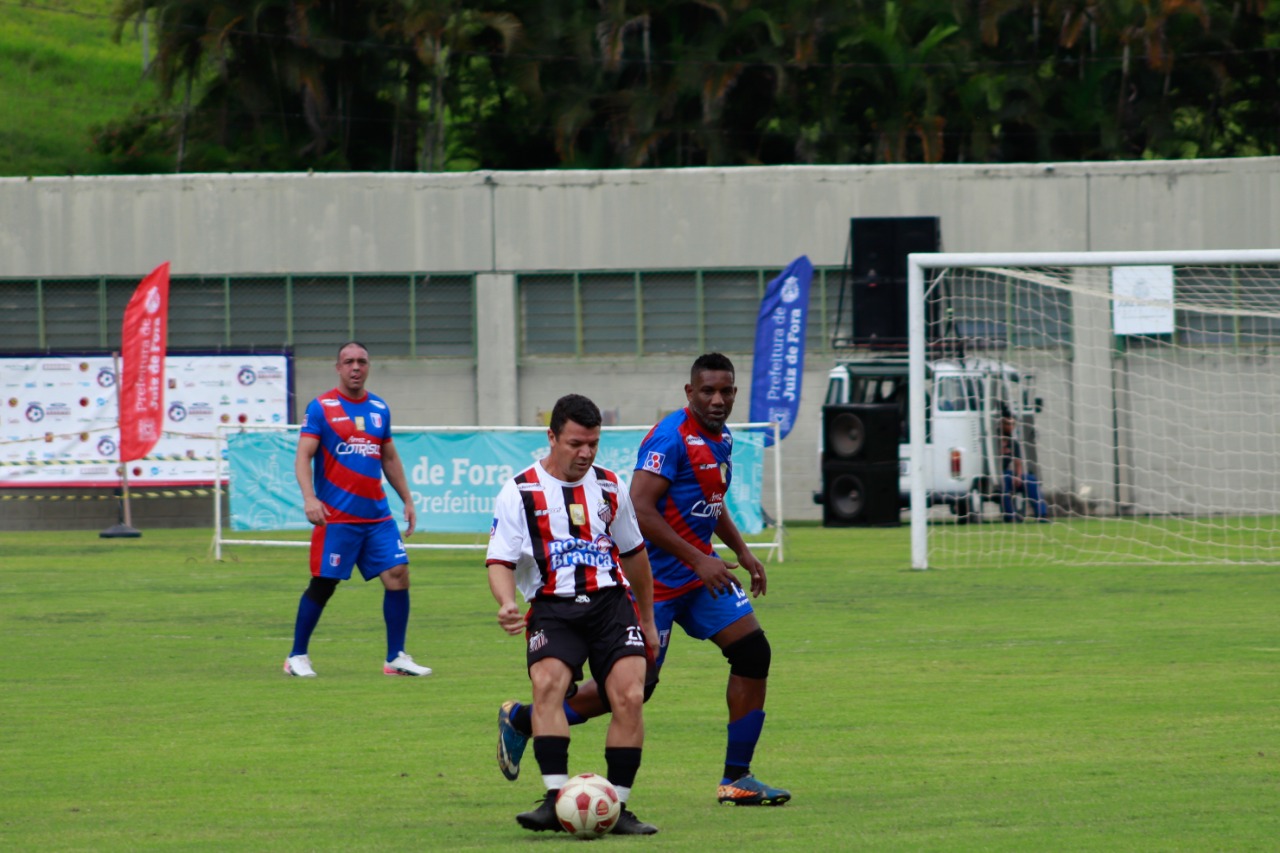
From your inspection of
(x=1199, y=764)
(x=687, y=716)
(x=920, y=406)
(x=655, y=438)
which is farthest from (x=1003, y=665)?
(x=920, y=406)

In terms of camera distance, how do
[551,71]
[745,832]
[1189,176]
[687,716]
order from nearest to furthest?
1. [745,832]
2. [687,716]
3. [1189,176]
4. [551,71]

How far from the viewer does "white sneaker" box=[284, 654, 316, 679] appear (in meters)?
11.5

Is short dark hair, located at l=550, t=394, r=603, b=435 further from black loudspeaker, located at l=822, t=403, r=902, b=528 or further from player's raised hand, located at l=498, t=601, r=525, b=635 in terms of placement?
black loudspeaker, located at l=822, t=403, r=902, b=528

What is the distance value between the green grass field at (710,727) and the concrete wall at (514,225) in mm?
14604

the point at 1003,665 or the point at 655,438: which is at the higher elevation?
the point at 655,438

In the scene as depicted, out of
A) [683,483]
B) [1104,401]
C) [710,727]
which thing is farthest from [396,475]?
[1104,401]

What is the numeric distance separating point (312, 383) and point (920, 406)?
15.3 meters

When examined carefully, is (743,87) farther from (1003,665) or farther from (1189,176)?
(1003,665)

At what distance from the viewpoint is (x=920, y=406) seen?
18.9m

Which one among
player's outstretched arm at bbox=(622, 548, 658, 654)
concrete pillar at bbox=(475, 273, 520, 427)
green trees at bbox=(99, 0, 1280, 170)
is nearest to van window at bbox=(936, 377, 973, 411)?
concrete pillar at bbox=(475, 273, 520, 427)

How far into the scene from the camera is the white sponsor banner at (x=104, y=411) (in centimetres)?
2895

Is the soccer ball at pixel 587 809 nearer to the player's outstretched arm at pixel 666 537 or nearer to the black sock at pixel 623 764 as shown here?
the black sock at pixel 623 764

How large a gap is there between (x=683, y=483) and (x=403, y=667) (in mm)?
4478

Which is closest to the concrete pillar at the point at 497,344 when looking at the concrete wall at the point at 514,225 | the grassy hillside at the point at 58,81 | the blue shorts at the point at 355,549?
the concrete wall at the point at 514,225
